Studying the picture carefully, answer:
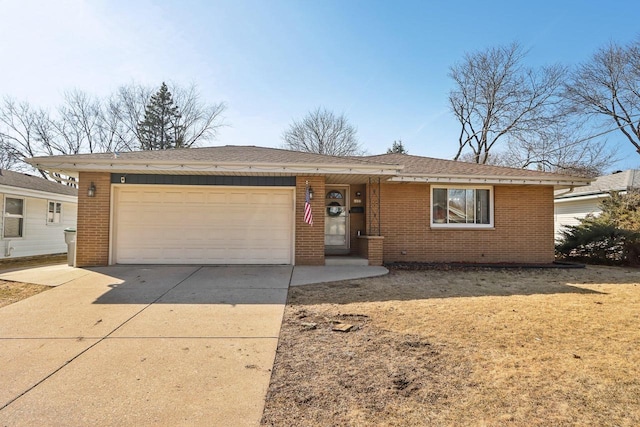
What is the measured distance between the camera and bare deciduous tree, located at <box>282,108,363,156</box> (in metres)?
30.5

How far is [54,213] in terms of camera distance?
48.2 ft

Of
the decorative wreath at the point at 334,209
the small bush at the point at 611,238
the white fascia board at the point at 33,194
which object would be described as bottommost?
the small bush at the point at 611,238

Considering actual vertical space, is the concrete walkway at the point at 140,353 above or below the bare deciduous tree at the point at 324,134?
below

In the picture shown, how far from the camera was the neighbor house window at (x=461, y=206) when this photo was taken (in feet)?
33.8

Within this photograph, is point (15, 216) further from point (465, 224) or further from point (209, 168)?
point (465, 224)

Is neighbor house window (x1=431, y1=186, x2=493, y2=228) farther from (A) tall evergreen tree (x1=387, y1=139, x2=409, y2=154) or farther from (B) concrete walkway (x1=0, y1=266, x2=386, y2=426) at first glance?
(A) tall evergreen tree (x1=387, y1=139, x2=409, y2=154)

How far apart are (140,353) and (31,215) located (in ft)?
45.0

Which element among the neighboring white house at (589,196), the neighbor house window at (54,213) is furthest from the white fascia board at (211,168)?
the neighboring white house at (589,196)

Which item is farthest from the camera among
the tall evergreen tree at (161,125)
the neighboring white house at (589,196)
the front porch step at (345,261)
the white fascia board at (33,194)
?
the tall evergreen tree at (161,125)

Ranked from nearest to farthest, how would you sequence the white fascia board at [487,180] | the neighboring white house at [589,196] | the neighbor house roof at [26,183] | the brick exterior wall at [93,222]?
the brick exterior wall at [93,222], the white fascia board at [487,180], the neighbor house roof at [26,183], the neighboring white house at [589,196]

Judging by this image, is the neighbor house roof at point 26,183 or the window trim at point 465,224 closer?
the window trim at point 465,224

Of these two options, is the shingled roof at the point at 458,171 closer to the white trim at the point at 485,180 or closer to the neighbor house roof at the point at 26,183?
the white trim at the point at 485,180

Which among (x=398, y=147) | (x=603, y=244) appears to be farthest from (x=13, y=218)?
(x=398, y=147)

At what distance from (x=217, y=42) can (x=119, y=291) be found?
310 inches
